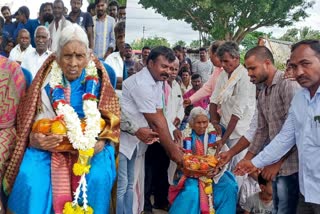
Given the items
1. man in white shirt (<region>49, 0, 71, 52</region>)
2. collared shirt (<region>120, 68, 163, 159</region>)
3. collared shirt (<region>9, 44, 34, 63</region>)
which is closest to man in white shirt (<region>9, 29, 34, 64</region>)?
collared shirt (<region>9, 44, 34, 63</region>)

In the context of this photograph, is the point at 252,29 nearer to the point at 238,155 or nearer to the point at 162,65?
the point at 162,65

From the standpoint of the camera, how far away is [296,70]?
2.43 m

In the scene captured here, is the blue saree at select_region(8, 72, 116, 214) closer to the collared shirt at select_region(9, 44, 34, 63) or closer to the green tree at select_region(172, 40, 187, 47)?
the collared shirt at select_region(9, 44, 34, 63)

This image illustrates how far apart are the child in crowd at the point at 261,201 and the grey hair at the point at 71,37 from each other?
147 centimetres

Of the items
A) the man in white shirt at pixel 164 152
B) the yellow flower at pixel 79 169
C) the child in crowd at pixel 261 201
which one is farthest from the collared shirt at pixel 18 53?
the child in crowd at pixel 261 201

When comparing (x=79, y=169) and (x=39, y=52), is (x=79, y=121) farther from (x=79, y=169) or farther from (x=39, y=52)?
(x=39, y=52)

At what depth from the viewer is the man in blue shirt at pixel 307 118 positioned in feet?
7.86

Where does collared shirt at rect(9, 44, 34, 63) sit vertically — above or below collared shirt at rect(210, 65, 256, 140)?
above

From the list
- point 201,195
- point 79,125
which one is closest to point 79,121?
point 79,125

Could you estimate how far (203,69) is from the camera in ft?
9.47

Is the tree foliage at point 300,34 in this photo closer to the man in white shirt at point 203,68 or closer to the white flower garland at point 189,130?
the man in white shirt at point 203,68

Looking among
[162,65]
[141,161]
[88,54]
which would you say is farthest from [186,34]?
[141,161]

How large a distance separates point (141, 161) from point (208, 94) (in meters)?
0.62

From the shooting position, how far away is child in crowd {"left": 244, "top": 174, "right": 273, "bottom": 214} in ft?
9.98
